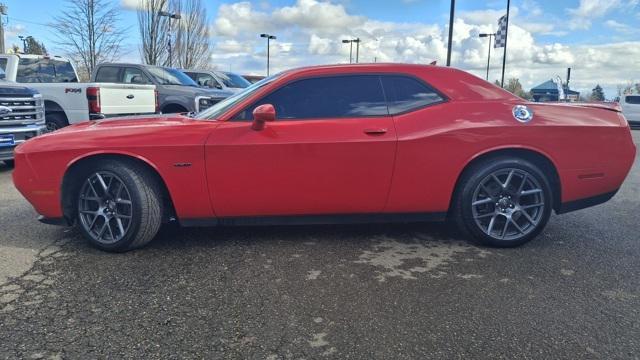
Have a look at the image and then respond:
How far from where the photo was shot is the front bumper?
7129 mm

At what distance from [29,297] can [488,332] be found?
2779 millimetres

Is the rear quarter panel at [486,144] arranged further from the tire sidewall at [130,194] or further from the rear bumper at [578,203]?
the tire sidewall at [130,194]

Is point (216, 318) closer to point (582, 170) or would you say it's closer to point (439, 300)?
point (439, 300)

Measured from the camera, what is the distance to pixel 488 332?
8.65ft

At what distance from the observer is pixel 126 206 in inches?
151

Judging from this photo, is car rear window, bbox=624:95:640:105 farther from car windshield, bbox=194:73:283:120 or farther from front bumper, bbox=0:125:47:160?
front bumper, bbox=0:125:47:160

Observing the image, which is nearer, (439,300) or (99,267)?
(439,300)

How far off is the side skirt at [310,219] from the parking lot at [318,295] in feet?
0.71

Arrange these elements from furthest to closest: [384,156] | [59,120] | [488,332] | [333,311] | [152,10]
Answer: [152,10]
[59,120]
[384,156]
[333,311]
[488,332]

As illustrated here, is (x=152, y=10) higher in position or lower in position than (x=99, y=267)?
higher

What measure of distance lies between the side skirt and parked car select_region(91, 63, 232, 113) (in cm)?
744

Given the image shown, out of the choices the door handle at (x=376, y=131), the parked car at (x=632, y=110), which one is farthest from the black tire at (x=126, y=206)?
the parked car at (x=632, y=110)

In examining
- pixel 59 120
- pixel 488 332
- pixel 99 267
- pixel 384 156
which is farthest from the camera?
pixel 59 120

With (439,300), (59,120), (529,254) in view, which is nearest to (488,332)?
(439,300)
